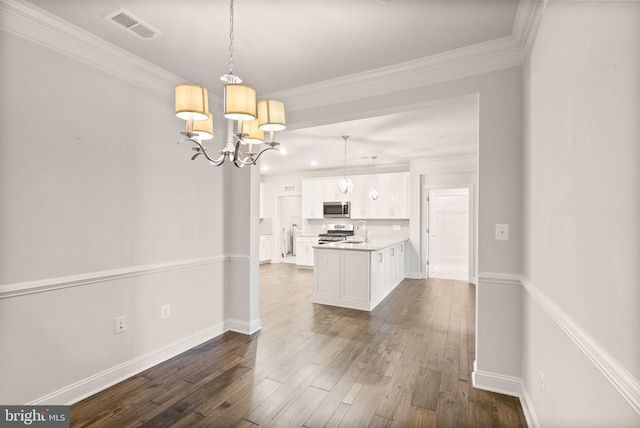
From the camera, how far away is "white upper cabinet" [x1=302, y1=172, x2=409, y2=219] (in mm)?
7172

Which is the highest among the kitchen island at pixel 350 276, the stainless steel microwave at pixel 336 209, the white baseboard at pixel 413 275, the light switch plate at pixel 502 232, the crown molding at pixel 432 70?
the crown molding at pixel 432 70

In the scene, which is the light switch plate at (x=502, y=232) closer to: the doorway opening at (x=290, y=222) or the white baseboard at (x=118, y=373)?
the white baseboard at (x=118, y=373)

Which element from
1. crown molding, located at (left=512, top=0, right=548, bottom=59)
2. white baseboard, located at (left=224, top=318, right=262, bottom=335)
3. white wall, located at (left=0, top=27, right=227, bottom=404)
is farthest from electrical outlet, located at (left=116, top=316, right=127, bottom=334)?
crown molding, located at (left=512, top=0, right=548, bottom=59)

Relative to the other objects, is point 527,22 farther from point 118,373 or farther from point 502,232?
point 118,373

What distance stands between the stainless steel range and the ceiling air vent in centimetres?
619

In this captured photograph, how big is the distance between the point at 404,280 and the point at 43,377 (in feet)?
19.6

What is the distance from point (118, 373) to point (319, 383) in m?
1.65

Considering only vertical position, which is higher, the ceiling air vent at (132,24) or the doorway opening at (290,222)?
the ceiling air vent at (132,24)

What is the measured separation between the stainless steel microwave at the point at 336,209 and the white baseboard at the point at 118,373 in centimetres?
507

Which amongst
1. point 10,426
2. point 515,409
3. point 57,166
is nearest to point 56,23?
point 57,166

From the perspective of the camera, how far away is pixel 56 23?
83.4 inches

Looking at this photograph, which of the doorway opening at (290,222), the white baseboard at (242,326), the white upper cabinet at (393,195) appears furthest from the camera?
the doorway opening at (290,222)

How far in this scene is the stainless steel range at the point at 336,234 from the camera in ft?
26.2

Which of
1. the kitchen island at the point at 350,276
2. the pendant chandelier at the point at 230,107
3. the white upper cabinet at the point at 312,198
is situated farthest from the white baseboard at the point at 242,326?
the white upper cabinet at the point at 312,198
